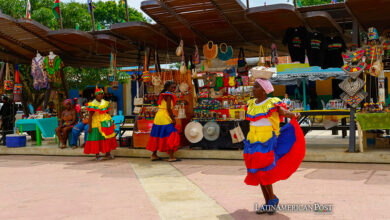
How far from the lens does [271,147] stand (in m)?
4.25

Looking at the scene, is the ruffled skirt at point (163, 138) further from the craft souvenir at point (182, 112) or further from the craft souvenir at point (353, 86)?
the craft souvenir at point (353, 86)

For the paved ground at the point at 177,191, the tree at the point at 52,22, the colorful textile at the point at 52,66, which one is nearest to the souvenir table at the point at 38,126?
the colorful textile at the point at 52,66

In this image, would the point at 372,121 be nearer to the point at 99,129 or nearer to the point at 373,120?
the point at 373,120

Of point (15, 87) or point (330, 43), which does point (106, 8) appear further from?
point (330, 43)

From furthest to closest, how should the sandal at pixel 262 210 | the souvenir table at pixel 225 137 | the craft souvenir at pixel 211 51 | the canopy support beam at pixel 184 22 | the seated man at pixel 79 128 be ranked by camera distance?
1. the seated man at pixel 79 128
2. the craft souvenir at pixel 211 51
3. the souvenir table at pixel 225 137
4. the canopy support beam at pixel 184 22
5. the sandal at pixel 262 210

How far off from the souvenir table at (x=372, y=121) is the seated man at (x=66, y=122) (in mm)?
7328

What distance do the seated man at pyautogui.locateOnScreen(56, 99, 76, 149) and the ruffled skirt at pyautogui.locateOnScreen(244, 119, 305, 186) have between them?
7490 mm

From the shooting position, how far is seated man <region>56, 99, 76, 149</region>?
34.8ft

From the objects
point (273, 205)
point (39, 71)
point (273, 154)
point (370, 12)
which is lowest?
point (273, 205)

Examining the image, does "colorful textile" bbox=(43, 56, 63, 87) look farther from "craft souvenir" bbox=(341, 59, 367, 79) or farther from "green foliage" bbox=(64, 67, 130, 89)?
"craft souvenir" bbox=(341, 59, 367, 79)

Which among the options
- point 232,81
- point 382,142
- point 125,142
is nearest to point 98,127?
point 125,142

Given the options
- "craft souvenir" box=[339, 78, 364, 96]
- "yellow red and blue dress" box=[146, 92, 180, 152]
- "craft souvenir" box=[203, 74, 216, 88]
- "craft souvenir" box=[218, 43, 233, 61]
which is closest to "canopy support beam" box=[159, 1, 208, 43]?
"craft souvenir" box=[218, 43, 233, 61]

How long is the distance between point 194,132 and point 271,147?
16.0 feet

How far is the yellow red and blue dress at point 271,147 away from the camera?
4.21m
